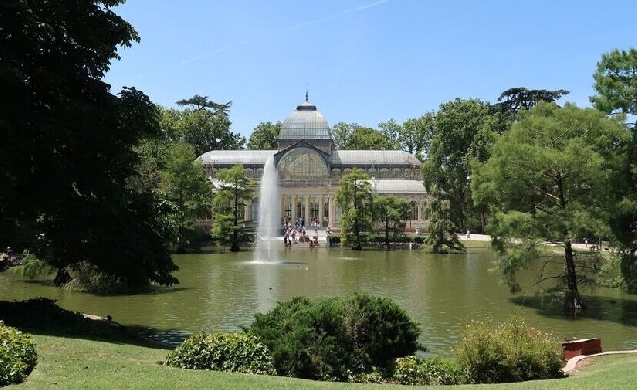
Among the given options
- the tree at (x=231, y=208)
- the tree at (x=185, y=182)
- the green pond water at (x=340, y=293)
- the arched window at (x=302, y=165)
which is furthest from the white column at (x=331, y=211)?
the green pond water at (x=340, y=293)

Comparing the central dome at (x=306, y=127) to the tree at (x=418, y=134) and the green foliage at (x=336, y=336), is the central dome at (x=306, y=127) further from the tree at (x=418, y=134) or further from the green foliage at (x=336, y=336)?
the green foliage at (x=336, y=336)

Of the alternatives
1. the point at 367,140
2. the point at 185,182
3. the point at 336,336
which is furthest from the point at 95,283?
the point at 367,140

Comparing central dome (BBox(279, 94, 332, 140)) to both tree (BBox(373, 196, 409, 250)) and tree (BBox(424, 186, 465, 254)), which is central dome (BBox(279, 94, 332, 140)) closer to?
tree (BBox(373, 196, 409, 250))

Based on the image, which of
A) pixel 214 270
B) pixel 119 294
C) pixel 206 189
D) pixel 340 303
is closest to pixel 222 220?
pixel 206 189

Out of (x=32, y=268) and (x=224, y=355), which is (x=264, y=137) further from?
(x=224, y=355)

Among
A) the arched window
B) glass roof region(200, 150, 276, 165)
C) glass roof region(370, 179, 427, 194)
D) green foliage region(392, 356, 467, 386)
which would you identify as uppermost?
glass roof region(200, 150, 276, 165)

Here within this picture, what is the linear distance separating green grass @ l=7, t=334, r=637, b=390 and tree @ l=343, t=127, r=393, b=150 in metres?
82.1

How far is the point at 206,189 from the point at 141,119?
35.3 meters

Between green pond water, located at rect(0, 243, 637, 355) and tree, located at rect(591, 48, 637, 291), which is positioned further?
tree, located at rect(591, 48, 637, 291)

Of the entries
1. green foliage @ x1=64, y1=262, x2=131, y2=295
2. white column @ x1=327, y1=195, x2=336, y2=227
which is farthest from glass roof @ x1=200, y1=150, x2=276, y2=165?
green foliage @ x1=64, y1=262, x2=131, y2=295

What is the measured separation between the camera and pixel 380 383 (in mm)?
10336

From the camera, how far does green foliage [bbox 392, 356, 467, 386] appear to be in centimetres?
1038

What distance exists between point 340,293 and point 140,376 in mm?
14662

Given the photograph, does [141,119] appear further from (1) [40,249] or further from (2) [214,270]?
(2) [214,270]
